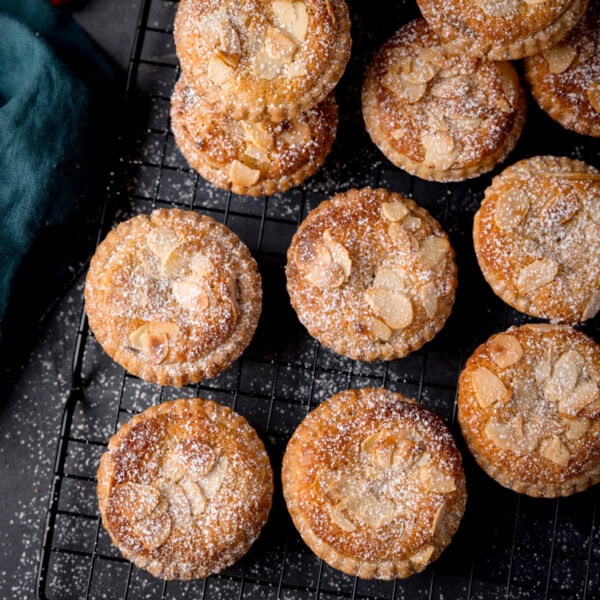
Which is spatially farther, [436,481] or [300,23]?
[436,481]

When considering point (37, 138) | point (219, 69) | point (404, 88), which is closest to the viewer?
point (219, 69)

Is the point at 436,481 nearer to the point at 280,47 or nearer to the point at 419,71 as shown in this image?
the point at 419,71

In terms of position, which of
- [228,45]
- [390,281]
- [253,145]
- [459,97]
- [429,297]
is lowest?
[429,297]

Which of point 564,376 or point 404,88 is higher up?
point 404,88

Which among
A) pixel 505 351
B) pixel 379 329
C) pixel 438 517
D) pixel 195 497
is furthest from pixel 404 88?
pixel 195 497

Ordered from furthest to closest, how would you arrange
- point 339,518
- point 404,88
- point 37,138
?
point 37,138 < point 404,88 < point 339,518

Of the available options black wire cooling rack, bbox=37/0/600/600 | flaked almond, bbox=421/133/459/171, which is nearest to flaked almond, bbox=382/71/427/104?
flaked almond, bbox=421/133/459/171

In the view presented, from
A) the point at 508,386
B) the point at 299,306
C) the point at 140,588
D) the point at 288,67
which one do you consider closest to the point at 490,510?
the point at 508,386

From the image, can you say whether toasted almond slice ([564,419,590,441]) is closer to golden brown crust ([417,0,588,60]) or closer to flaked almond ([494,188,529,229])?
flaked almond ([494,188,529,229])
